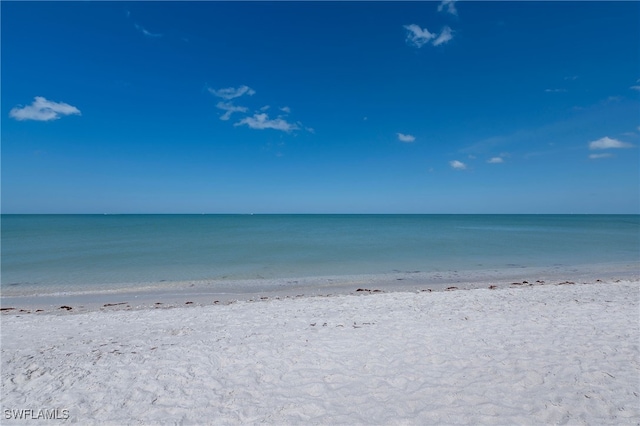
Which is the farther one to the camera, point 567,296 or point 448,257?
point 448,257

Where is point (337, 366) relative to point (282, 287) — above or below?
above

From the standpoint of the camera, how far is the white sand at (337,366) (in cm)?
435

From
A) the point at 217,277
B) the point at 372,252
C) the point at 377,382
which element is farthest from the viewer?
the point at 372,252

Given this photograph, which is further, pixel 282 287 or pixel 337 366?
pixel 282 287

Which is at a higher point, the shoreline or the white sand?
the white sand

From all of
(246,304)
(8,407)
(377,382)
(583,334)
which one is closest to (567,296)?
(583,334)

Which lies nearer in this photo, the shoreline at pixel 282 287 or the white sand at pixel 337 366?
the white sand at pixel 337 366

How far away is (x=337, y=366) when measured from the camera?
18.1ft

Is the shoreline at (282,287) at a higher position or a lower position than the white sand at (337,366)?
lower

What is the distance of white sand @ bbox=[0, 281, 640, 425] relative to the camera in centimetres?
435

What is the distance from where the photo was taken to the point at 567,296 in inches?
402

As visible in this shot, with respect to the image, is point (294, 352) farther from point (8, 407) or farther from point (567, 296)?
point (567, 296)

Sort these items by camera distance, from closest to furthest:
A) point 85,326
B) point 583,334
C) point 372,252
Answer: point 583,334 → point 85,326 → point 372,252

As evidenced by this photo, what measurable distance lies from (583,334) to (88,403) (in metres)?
9.38
